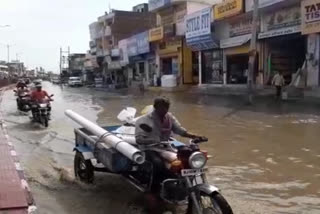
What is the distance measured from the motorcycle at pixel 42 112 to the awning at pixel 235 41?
14968 mm

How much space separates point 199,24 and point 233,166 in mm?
25387

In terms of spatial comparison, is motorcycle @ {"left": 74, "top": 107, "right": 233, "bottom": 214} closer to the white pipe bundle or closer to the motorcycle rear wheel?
the white pipe bundle

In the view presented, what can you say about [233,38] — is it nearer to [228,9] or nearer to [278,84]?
[228,9]

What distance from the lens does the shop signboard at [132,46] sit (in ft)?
164

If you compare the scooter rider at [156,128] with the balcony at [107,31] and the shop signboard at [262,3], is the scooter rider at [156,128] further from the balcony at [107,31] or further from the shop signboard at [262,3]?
the balcony at [107,31]

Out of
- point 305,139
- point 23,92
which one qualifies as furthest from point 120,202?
point 23,92

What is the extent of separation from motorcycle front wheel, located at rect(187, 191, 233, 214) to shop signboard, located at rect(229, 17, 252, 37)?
24.1 meters

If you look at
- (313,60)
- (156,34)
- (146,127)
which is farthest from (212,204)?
(156,34)

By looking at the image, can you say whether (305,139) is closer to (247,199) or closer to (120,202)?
(247,199)

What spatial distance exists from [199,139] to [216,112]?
1400 cm

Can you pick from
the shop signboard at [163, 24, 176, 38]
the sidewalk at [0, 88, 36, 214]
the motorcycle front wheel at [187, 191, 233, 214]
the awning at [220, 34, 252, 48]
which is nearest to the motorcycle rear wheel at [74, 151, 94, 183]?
the sidewalk at [0, 88, 36, 214]

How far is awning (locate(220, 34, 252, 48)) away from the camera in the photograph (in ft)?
92.0

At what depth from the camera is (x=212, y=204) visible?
4.88m

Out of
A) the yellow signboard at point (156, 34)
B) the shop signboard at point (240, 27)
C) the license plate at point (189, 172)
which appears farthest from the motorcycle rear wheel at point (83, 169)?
the yellow signboard at point (156, 34)
